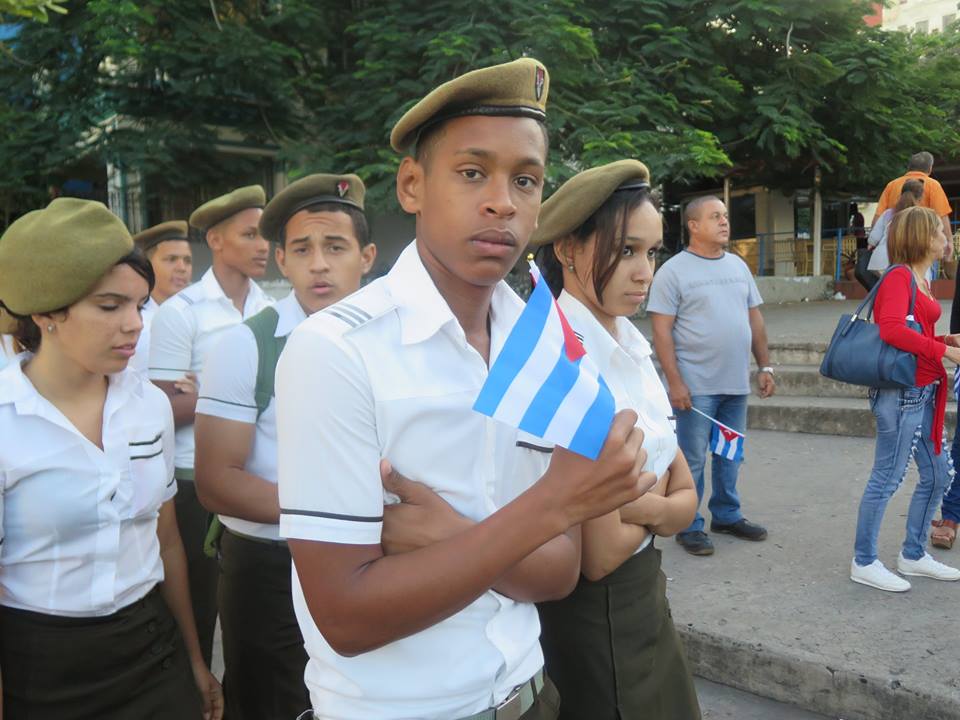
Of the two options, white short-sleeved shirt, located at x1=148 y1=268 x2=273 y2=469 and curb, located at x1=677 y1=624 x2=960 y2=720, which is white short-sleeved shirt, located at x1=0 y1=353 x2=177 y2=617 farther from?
curb, located at x1=677 y1=624 x2=960 y2=720

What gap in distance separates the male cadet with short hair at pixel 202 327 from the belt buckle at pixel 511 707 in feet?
7.32

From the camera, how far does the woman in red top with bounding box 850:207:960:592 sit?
12.7 feet

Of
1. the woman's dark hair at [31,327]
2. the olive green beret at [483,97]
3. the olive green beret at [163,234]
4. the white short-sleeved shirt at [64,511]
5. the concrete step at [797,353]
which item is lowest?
the concrete step at [797,353]

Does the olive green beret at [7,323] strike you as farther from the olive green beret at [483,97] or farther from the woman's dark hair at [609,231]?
the woman's dark hair at [609,231]

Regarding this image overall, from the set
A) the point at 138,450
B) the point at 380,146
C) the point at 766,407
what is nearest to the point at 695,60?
the point at 380,146

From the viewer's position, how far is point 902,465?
3916mm

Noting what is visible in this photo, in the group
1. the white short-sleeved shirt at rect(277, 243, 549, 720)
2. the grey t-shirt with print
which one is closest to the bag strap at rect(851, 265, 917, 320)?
the grey t-shirt with print

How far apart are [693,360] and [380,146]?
7.12m

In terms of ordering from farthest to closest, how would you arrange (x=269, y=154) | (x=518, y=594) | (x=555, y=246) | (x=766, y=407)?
(x=269, y=154), (x=766, y=407), (x=555, y=246), (x=518, y=594)

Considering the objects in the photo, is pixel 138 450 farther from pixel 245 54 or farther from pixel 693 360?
pixel 245 54

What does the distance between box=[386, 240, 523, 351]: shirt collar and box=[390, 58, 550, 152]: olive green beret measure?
0.76 ft

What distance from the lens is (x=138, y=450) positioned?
2.08 meters

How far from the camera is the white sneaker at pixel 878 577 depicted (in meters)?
3.91

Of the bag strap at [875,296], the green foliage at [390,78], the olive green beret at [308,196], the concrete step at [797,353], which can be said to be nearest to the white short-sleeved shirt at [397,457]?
the olive green beret at [308,196]
